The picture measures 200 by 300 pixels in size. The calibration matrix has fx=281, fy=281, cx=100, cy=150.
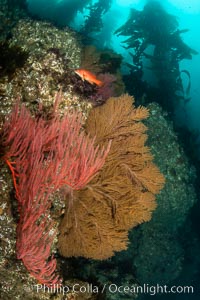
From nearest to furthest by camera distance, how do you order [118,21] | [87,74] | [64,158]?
[64,158] → [87,74] → [118,21]

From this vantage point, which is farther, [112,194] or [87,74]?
[112,194]

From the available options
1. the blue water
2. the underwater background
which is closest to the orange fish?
the underwater background

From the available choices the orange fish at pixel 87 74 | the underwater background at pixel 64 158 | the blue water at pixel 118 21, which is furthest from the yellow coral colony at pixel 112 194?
the blue water at pixel 118 21

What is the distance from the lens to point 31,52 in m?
4.73

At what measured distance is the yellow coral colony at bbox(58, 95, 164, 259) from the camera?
465 cm

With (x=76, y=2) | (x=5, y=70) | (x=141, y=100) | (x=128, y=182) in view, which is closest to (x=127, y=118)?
(x=128, y=182)

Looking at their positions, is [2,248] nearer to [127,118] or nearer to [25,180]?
[25,180]

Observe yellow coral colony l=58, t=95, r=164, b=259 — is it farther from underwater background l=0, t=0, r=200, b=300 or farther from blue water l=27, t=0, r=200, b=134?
blue water l=27, t=0, r=200, b=134

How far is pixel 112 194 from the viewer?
4.72m

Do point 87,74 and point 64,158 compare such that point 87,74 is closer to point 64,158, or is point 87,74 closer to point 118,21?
point 64,158

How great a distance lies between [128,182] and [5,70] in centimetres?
262

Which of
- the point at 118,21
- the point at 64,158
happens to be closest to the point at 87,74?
the point at 64,158

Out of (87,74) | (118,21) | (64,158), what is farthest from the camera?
(118,21)

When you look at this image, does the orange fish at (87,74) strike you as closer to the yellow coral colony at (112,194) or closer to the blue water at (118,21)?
the yellow coral colony at (112,194)
